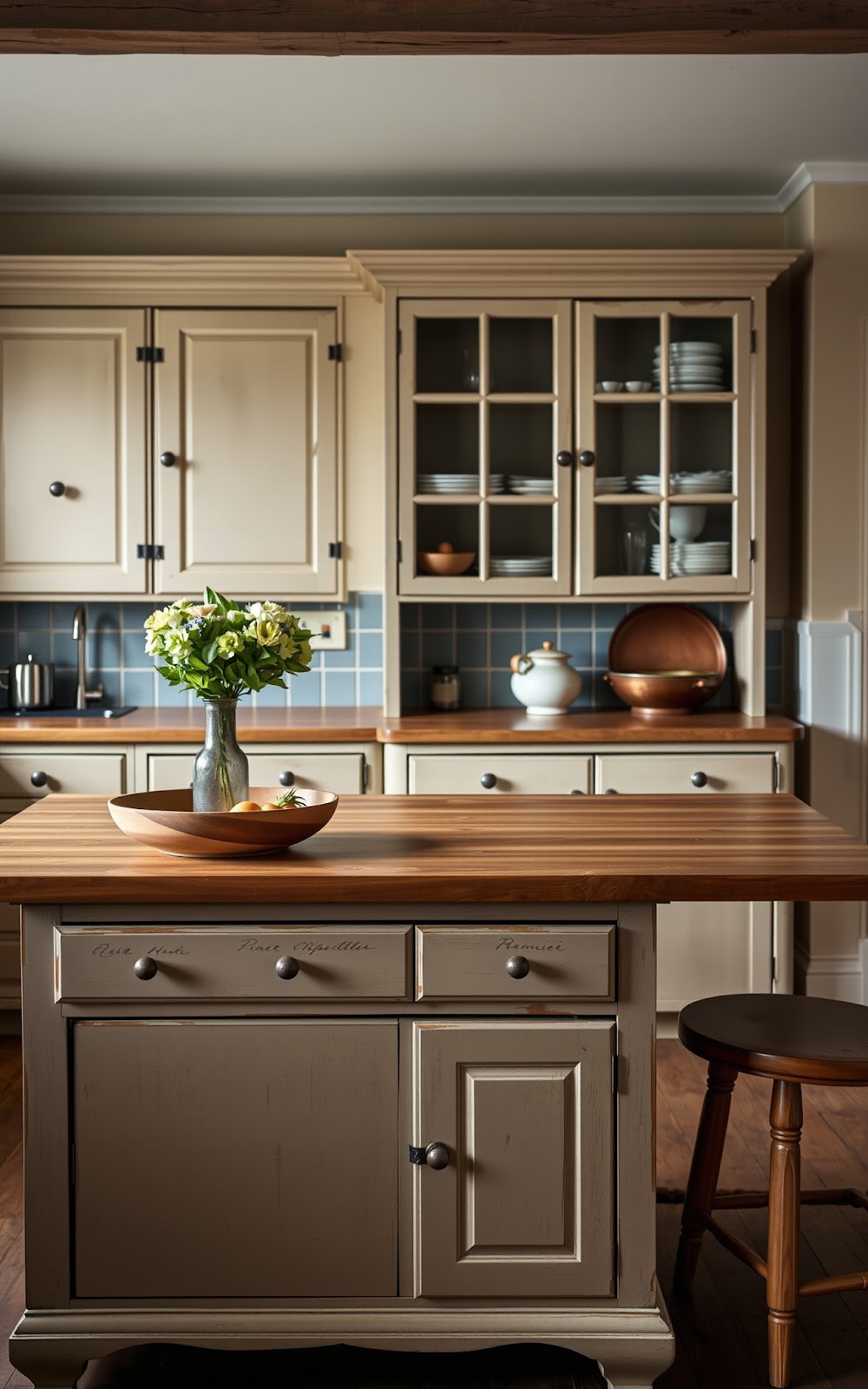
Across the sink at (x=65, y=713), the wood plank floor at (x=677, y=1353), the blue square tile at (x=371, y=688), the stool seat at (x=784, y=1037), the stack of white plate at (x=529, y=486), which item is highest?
the stack of white plate at (x=529, y=486)

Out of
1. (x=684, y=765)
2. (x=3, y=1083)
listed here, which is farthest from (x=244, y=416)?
(x=3, y=1083)

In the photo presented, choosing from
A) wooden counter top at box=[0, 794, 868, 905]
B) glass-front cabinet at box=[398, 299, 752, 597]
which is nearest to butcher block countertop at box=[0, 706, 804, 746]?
glass-front cabinet at box=[398, 299, 752, 597]

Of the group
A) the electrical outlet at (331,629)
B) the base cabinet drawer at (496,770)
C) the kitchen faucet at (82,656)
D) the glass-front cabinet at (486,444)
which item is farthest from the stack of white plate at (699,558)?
the kitchen faucet at (82,656)

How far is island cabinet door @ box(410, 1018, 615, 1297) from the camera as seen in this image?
76.8 inches

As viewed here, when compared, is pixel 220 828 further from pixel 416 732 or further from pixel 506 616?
pixel 506 616

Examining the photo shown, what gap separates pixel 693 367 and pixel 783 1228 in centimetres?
260

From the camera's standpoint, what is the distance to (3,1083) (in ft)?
11.0

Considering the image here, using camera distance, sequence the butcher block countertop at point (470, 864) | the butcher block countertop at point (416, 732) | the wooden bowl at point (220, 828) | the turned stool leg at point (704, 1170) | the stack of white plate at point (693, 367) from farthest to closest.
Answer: the stack of white plate at point (693, 367) → the butcher block countertop at point (416, 732) → the turned stool leg at point (704, 1170) → the wooden bowl at point (220, 828) → the butcher block countertop at point (470, 864)

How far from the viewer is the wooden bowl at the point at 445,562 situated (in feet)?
12.7

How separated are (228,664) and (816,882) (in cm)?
98

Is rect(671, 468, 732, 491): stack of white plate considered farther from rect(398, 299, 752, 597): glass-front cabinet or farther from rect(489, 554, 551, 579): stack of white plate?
rect(489, 554, 551, 579): stack of white plate

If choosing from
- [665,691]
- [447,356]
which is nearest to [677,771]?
[665,691]

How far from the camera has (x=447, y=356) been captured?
3861 millimetres

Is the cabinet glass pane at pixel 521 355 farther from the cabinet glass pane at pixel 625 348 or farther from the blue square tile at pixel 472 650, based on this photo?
the blue square tile at pixel 472 650
